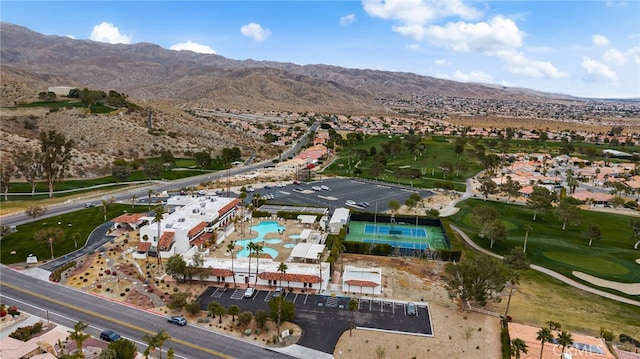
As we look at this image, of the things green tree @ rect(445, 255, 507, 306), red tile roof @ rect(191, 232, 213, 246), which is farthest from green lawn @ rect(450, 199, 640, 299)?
red tile roof @ rect(191, 232, 213, 246)

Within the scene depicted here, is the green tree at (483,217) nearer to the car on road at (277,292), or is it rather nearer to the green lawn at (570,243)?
the green lawn at (570,243)

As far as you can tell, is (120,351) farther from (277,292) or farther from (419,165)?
(419,165)

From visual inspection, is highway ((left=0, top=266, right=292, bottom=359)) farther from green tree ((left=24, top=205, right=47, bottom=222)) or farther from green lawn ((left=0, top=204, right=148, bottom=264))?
green tree ((left=24, top=205, right=47, bottom=222))

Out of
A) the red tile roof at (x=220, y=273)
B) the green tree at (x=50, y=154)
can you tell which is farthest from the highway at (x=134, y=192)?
the red tile roof at (x=220, y=273)

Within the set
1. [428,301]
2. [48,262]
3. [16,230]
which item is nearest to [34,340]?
[48,262]

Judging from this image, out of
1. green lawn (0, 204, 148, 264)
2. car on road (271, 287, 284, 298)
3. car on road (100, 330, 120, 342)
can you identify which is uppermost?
green lawn (0, 204, 148, 264)

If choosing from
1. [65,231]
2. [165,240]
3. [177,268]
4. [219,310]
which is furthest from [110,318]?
[65,231]
